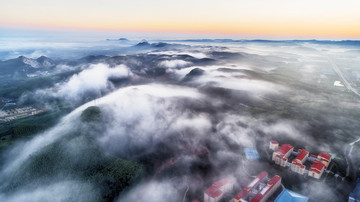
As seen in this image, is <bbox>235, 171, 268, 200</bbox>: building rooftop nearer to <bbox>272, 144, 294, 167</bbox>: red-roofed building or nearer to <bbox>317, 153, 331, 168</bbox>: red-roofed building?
<bbox>272, 144, 294, 167</bbox>: red-roofed building

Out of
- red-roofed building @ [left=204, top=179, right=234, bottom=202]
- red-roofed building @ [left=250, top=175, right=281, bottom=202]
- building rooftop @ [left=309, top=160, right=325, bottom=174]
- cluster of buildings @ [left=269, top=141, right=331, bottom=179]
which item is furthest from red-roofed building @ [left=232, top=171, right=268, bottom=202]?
building rooftop @ [left=309, top=160, right=325, bottom=174]

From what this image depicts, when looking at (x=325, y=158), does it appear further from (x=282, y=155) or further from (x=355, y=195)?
(x=355, y=195)

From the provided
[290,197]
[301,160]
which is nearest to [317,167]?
[301,160]

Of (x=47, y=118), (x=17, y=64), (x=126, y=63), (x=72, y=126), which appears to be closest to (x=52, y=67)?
(x=17, y=64)

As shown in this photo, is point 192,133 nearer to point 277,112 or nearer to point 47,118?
point 277,112

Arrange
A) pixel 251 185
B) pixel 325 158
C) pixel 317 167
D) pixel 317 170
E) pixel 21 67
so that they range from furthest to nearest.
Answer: pixel 21 67, pixel 325 158, pixel 317 167, pixel 317 170, pixel 251 185
